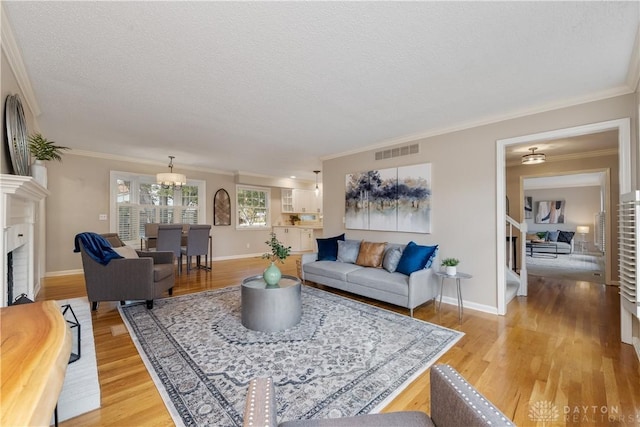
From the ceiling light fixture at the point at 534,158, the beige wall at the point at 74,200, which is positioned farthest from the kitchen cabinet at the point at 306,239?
the ceiling light fixture at the point at 534,158

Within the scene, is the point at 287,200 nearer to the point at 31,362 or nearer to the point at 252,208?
the point at 252,208

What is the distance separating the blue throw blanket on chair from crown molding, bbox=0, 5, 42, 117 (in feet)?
5.00

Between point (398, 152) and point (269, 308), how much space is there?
315 centimetres

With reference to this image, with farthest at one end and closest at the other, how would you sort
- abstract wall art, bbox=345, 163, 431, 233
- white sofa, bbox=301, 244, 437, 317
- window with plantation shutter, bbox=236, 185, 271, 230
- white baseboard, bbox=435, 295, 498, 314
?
1. window with plantation shutter, bbox=236, 185, 271, 230
2. abstract wall art, bbox=345, 163, 431, 233
3. white baseboard, bbox=435, 295, 498, 314
4. white sofa, bbox=301, 244, 437, 317

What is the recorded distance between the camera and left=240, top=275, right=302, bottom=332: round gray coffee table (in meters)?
2.80

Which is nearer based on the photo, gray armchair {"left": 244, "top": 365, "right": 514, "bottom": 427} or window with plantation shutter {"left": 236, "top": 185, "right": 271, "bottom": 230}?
gray armchair {"left": 244, "top": 365, "right": 514, "bottom": 427}

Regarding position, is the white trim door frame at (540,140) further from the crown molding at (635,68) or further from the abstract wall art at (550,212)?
the abstract wall art at (550,212)

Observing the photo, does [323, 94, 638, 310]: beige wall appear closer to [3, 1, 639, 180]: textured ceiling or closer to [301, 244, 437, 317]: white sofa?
[3, 1, 639, 180]: textured ceiling

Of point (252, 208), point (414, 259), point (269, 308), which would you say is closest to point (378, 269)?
point (414, 259)

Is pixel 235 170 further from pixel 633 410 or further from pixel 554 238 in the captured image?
pixel 554 238

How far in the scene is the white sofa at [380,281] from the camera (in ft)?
10.7

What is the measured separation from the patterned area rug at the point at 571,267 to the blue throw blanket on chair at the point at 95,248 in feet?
24.8

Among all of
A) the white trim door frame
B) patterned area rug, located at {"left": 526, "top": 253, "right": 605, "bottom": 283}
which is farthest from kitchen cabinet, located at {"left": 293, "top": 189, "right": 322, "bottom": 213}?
the white trim door frame

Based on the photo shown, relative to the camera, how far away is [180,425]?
1571 mm
